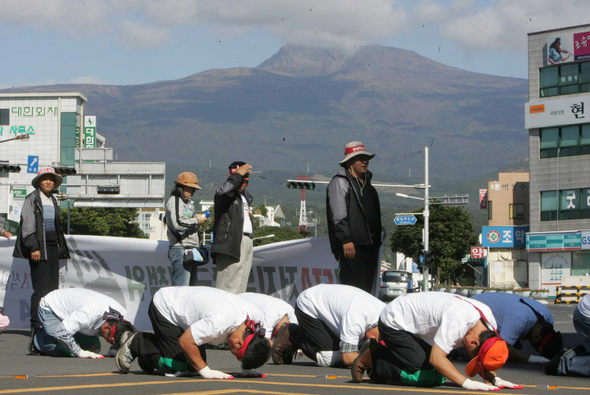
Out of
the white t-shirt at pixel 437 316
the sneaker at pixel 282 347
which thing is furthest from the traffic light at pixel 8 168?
the white t-shirt at pixel 437 316

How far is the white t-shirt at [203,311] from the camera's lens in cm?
734

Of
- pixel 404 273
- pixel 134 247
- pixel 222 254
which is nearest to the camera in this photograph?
pixel 222 254

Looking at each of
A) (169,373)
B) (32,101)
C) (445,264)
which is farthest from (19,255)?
(32,101)

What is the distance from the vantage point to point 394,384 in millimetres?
7375

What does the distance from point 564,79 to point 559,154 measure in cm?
447

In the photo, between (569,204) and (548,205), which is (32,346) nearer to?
(569,204)

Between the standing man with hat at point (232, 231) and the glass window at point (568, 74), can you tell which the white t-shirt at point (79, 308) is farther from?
the glass window at point (568, 74)

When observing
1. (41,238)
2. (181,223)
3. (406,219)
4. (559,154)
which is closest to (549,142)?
(559,154)

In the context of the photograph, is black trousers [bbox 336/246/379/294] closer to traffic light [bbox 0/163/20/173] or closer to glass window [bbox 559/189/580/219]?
traffic light [bbox 0/163/20/173]

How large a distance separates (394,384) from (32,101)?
119m

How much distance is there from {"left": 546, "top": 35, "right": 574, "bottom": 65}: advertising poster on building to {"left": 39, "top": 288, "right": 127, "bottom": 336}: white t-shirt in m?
50.8

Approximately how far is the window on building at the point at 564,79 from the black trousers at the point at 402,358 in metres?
52.2

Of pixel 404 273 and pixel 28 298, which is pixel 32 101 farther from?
pixel 28 298

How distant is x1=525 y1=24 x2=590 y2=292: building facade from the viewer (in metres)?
56.8
